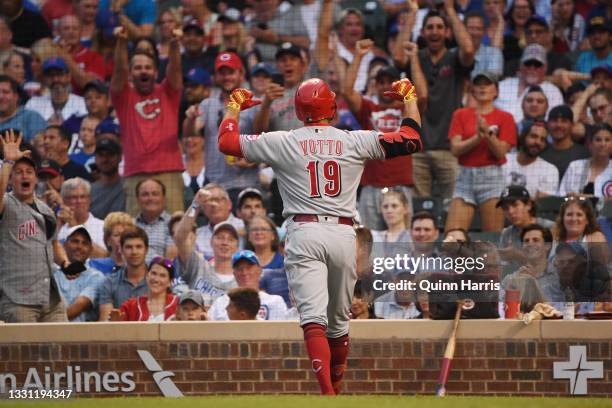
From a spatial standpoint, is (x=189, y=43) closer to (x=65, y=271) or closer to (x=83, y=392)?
(x=65, y=271)

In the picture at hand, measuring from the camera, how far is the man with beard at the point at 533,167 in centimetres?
949

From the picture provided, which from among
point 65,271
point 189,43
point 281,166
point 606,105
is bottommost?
point 65,271

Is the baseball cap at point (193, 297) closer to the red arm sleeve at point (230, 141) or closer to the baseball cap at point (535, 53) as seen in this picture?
the red arm sleeve at point (230, 141)

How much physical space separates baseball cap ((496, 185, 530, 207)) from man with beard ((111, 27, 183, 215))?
2.87 meters

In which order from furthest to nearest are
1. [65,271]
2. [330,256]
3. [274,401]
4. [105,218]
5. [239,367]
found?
[105,218] < [65,271] < [239,367] < [330,256] < [274,401]

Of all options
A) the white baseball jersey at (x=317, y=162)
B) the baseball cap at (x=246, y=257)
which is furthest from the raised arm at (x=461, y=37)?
the white baseball jersey at (x=317, y=162)

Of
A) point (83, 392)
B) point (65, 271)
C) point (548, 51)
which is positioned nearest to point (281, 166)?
point (83, 392)

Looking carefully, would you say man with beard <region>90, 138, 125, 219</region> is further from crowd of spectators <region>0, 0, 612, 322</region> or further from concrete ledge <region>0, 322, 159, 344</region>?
concrete ledge <region>0, 322, 159, 344</region>

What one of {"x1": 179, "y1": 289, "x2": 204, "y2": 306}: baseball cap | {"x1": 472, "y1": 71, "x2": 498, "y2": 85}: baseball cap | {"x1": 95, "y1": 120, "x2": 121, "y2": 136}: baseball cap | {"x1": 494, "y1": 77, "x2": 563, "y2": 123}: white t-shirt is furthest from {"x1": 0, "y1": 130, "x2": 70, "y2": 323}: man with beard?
{"x1": 494, "y1": 77, "x2": 563, "y2": 123}: white t-shirt

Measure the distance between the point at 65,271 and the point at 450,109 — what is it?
12.1 feet

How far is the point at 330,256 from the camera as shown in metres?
5.57

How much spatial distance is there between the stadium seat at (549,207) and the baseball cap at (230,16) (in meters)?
3.58

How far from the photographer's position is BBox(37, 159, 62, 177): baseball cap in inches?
385

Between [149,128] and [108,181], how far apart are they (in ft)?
2.01
